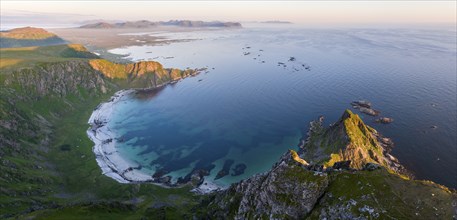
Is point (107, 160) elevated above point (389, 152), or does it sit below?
below

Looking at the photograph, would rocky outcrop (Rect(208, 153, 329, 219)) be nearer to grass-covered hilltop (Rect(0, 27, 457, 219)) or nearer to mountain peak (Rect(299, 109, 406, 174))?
grass-covered hilltop (Rect(0, 27, 457, 219))

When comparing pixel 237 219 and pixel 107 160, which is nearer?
pixel 237 219

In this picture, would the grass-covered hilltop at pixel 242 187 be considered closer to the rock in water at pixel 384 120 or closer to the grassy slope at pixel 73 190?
the grassy slope at pixel 73 190

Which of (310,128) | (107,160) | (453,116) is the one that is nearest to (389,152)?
(310,128)

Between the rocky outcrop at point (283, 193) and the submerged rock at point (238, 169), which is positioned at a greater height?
the rocky outcrop at point (283, 193)

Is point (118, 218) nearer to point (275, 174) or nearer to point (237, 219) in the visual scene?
point (237, 219)

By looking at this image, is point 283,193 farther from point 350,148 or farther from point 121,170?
point 121,170

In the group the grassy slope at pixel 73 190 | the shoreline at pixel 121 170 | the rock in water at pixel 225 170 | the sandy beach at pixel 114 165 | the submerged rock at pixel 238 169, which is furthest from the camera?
the sandy beach at pixel 114 165

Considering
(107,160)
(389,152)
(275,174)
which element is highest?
(275,174)

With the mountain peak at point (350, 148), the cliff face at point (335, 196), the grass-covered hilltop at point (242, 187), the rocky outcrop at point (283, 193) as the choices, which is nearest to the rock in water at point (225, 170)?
the grass-covered hilltop at point (242, 187)
